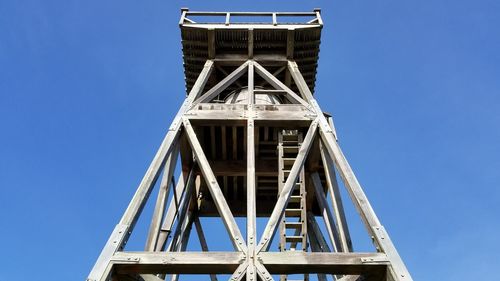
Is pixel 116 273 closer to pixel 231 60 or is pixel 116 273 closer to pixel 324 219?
pixel 324 219

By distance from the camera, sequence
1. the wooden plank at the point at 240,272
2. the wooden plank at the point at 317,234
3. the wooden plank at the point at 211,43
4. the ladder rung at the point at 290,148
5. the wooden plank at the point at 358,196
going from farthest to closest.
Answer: the wooden plank at the point at 211,43
the ladder rung at the point at 290,148
the wooden plank at the point at 317,234
the wooden plank at the point at 358,196
the wooden plank at the point at 240,272

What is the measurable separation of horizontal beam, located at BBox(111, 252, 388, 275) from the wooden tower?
1 cm

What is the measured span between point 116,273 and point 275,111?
4590 mm

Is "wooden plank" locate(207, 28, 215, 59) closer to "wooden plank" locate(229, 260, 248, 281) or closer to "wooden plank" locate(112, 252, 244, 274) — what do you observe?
"wooden plank" locate(112, 252, 244, 274)

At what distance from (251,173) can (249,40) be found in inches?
185

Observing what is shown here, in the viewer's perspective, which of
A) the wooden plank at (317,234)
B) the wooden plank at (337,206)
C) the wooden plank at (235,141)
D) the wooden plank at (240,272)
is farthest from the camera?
the wooden plank at (235,141)

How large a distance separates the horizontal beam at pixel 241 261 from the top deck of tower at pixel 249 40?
6469mm

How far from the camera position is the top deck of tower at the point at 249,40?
40.2 feet

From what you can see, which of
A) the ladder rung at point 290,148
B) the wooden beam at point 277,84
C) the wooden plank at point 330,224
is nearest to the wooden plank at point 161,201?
the ladder rung at point 290,148

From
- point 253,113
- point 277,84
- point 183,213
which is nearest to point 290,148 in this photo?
point 277,84

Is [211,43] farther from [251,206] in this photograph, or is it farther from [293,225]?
[251,206]

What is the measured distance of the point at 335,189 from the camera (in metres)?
9.66

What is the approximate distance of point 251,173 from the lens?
864 cm

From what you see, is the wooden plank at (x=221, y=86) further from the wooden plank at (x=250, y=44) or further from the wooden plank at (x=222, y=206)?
the wooden plank at (x=222, y=206)
